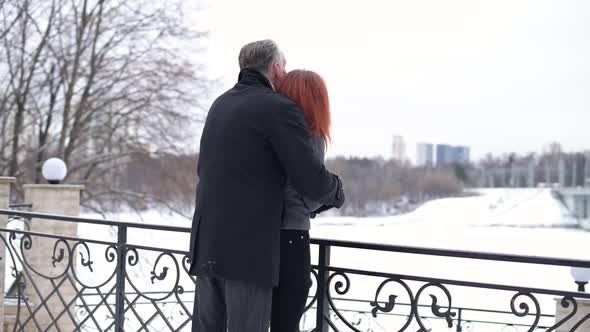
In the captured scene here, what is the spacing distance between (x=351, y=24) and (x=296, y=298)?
146 feet

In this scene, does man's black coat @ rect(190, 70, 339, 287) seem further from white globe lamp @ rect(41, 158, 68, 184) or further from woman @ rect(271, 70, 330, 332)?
white globe lamp @ rect(41, 158, 68, 184)

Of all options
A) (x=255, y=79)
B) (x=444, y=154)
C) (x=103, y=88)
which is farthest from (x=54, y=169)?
(x=444, y=154)

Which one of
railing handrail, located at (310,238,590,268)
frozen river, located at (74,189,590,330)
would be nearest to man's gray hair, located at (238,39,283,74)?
railing handrail, located at (310,238,590,268)

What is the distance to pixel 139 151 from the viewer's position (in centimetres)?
1294

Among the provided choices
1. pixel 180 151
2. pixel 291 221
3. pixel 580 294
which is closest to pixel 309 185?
pixel 291 221

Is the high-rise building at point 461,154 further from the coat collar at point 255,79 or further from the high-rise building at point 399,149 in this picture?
the coat collar at point 255,79

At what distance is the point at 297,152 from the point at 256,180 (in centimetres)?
17

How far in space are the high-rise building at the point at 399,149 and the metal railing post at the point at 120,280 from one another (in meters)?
46.9

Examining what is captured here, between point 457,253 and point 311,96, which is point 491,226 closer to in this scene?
point 457,253

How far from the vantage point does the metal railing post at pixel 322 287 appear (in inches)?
93.4

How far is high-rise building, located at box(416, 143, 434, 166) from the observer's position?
5174 centimetres

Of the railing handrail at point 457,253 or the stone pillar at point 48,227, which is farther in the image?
the stone pillar at point 48,227

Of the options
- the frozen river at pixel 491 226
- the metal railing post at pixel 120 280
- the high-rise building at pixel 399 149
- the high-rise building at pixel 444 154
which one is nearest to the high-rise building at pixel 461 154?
the high-rise building at pixel 444 154

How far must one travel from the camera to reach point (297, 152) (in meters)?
1.87
